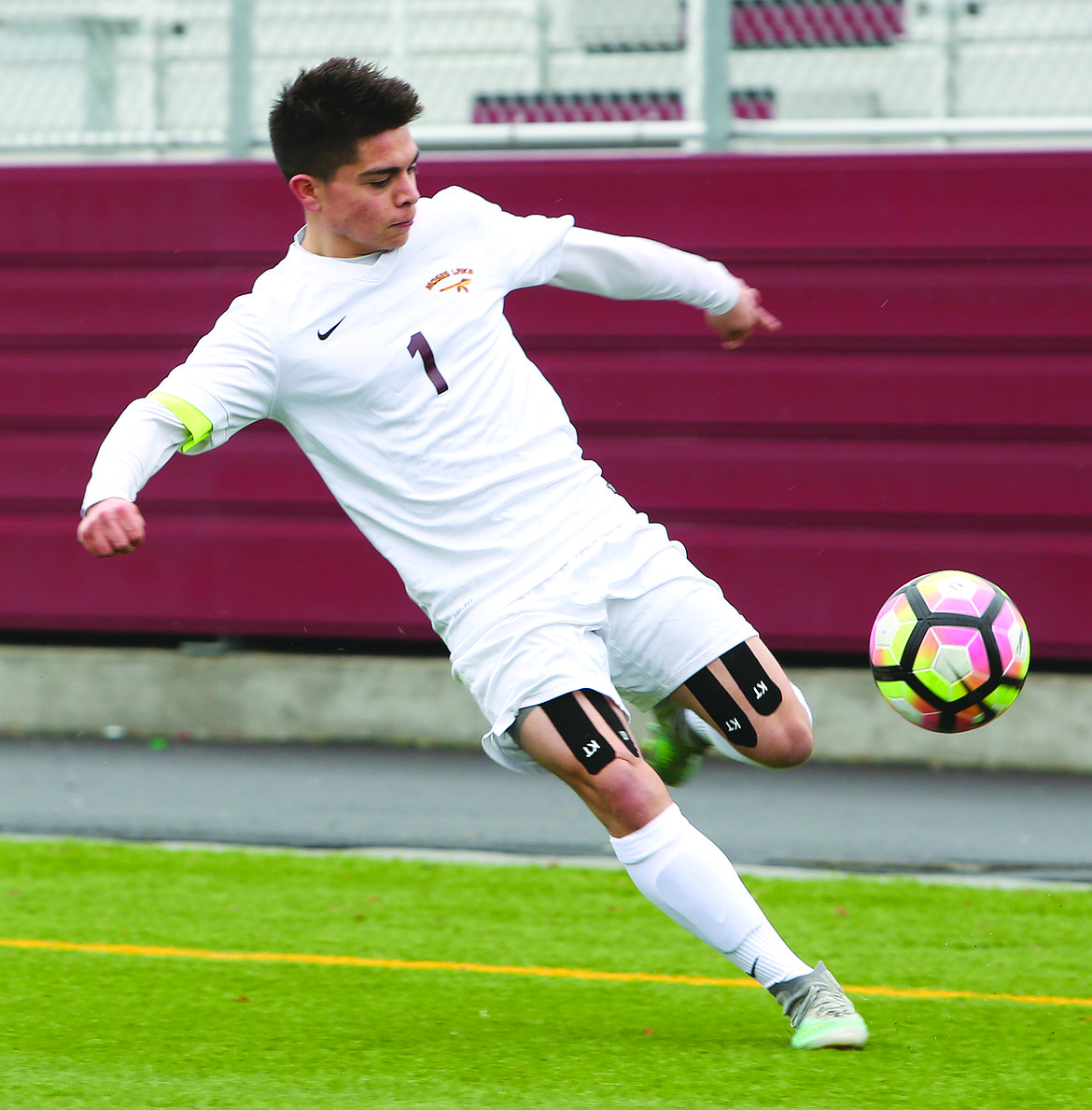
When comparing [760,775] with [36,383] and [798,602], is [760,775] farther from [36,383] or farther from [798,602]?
[36,383]

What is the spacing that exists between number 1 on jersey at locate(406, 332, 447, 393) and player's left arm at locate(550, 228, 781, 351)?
54cm

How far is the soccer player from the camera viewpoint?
3.71 meters

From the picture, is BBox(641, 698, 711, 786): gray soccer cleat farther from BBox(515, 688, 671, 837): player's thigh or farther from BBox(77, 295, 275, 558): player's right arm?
BBox(77, 295, 275, 558): player's right arm

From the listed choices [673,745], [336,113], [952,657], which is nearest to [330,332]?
[336,113]

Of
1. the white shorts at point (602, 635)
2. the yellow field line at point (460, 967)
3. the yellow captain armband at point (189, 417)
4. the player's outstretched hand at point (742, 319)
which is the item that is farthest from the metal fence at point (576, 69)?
the yellow captain armband at point (189, 417)

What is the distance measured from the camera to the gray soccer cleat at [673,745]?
4.27m

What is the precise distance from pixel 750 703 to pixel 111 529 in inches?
→ 60.2

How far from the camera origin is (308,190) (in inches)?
154

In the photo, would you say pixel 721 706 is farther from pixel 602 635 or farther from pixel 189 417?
pixel 189 417

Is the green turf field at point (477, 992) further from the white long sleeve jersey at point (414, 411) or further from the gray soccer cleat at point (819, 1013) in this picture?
the white long sleeve jersey at point (414, 411)

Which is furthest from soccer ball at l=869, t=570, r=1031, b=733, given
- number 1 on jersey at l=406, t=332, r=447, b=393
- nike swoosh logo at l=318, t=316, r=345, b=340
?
nike swoosh logo at l=318, t=316, r=345, b=340

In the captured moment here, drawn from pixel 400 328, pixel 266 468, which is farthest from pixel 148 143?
pixel 400 328

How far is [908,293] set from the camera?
8062mm

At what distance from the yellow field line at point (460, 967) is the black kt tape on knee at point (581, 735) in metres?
1.20
